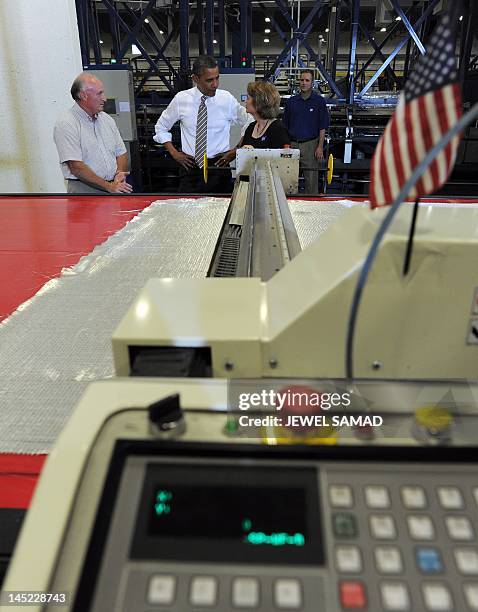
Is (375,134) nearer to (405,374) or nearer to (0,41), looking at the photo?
(0,41)

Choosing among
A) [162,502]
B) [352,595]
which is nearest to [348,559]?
[352,595]

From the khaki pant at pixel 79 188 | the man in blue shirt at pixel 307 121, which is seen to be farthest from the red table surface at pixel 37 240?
the man in blue shirt at pixel 307 121

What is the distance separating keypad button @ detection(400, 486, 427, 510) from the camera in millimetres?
313

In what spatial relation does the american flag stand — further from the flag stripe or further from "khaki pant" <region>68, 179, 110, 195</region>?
"khaki pant" <region>68, 179, 110, 195</region>

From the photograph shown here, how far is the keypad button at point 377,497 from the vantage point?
314mm

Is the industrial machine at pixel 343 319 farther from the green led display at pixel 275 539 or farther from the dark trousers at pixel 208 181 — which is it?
the dark trousers at pixel 208 181

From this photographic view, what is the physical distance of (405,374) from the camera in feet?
1.57

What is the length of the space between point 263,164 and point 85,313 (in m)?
1.39

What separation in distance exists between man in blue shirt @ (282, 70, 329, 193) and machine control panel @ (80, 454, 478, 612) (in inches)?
156

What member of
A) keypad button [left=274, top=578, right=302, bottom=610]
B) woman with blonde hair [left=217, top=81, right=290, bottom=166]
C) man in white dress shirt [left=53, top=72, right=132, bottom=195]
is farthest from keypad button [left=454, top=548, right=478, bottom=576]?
woman with blonde hair [left=217, top=81, right=290, bottom=166]

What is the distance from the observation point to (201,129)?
10.2ft

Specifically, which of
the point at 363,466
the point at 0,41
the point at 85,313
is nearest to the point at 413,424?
the point at 363,466

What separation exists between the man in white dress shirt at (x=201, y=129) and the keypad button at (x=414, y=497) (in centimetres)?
283

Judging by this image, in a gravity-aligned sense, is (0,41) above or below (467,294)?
above
